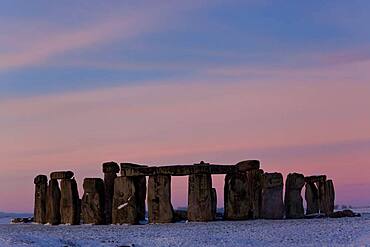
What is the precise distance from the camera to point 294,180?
35656 mm

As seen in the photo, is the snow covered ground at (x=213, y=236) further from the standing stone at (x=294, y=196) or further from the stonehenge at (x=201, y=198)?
the standing stone at (x=294, y=196)

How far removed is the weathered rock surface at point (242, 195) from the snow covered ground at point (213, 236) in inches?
157

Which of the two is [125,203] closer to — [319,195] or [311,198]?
[311,198]

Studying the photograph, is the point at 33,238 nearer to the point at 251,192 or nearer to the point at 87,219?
the point at 87,219

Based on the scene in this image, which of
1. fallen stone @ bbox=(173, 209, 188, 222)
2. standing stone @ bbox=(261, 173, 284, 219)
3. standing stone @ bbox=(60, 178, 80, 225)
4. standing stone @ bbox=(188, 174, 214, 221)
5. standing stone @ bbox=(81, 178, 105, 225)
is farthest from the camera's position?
standing stone @ bbox=(60, 178, 80, 225)

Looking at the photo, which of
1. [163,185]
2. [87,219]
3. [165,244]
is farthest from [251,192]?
[165,244]

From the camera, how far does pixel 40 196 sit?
127ft

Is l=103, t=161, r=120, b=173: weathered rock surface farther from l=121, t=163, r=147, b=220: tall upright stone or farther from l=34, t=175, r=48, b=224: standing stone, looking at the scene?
l=34, t=175, r=48, b=224: standing stone

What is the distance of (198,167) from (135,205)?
126 inches

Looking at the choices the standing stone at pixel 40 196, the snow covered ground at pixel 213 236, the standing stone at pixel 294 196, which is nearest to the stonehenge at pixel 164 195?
the standing stone at pixel 294 196

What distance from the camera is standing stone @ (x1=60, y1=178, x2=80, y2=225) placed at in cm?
3622

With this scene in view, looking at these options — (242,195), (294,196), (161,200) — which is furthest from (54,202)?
(294,196)

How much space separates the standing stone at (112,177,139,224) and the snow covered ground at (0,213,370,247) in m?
3.77

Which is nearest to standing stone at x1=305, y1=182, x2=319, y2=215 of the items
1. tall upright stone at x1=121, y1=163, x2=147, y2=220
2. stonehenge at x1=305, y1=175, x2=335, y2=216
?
stonehenge at x1=305, y1=175, x2=335, y2=216
